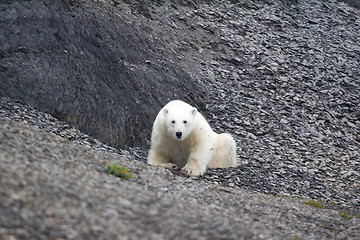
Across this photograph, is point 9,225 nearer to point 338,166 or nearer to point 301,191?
point 301,191

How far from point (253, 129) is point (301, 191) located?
350 centimetres

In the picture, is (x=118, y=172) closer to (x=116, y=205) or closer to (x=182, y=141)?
(x=116, y=205)

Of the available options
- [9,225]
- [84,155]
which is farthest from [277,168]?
[9,225]

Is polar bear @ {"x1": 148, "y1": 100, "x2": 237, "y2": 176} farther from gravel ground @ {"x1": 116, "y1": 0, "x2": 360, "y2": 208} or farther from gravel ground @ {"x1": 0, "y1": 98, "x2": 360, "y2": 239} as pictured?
gravel ground @ {"x1": 0, "y1": 98, "x2": 360, "y2": 239}

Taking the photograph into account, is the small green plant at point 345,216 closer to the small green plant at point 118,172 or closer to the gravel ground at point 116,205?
the gravel ground at point 116,205

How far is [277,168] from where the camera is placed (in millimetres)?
12828

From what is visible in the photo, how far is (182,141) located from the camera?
1048 cm

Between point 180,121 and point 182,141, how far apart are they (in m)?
0.72

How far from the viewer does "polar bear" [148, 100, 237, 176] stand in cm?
1001

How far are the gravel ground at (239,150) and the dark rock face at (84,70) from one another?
57 centimetres

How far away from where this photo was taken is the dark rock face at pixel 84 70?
11930 millimetres

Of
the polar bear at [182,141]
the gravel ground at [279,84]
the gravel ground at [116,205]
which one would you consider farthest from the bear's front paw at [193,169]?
the gravel ground at [116,205]

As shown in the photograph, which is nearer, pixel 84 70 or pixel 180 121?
pixel 180 121

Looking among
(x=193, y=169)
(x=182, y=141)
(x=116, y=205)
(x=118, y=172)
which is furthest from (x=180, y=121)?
(x=116, y=205)
